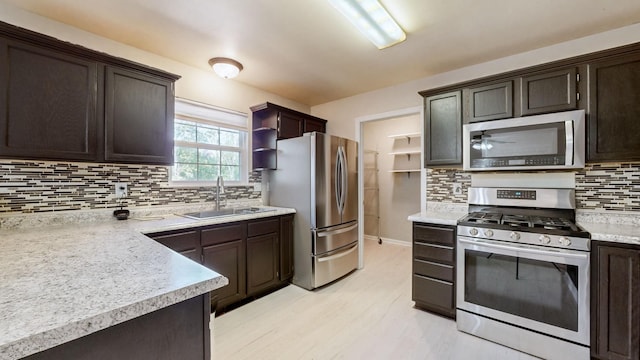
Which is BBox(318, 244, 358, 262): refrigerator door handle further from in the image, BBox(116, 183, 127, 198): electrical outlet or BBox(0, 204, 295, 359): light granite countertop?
BBox(116, 183, 127, 198): electrical outlet

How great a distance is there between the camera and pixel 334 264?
3.11m

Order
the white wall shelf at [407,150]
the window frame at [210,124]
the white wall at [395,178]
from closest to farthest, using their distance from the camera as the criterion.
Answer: the window frame at [210,124] → the white wall shelf at [407,150] → the white wall at [395,178]

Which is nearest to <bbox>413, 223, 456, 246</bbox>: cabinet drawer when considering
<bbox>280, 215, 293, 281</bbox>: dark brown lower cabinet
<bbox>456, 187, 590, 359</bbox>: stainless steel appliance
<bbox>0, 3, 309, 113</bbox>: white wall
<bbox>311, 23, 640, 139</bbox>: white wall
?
<bbox>456, 187, 590, 359</bbox>: stainless steel appliance

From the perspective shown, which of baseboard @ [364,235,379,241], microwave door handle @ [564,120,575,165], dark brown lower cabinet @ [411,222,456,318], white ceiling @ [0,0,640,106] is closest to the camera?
white ceiling @ [0,0,640,106]

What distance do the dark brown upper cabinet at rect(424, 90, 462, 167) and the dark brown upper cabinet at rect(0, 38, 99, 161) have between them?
2977 mm

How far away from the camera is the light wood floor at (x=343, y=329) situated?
6.17 ft

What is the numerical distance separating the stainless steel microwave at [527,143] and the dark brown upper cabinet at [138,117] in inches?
110

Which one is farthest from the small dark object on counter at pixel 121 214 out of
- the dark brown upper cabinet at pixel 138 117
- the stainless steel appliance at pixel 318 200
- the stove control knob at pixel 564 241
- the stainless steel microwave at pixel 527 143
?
the stove control knob at pixel 564 241

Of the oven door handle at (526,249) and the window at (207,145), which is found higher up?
the window at (207,145)

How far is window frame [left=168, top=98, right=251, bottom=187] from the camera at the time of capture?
2789mm

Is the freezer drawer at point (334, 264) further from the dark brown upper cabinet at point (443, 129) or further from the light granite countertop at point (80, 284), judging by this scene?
the light granite countertop at point (80, 284)

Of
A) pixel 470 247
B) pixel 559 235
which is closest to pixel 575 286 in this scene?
pixel 559 235

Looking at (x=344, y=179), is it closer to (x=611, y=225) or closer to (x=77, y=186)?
(x=611, y=225)

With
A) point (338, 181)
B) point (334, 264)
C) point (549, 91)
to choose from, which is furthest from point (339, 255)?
point (549, 91)
